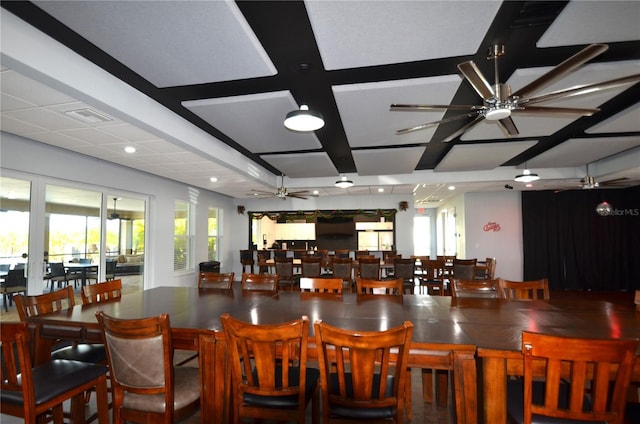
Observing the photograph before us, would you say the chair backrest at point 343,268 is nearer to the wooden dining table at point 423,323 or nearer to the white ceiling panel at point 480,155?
the wooden dining table at point 423,323

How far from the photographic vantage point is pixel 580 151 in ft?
16.9

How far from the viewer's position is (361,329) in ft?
6.10

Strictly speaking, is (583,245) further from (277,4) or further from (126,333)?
(126,333)

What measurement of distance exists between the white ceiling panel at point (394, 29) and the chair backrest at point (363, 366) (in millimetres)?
1799

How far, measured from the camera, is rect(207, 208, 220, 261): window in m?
8.10

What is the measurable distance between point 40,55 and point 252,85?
1497 mm

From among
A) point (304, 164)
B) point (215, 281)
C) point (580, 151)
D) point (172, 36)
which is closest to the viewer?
point (172, 36)

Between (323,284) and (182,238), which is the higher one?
(182,238)

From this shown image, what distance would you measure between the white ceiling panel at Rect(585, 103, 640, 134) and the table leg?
3.62 m

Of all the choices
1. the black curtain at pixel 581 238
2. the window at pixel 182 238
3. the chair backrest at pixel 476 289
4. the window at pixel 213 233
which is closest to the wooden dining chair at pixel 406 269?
the chair backrest at pixel 476 289

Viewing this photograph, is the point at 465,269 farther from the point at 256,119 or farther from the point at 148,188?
the point at 148,188

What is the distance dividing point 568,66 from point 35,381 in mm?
3669

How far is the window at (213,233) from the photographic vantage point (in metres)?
8.10

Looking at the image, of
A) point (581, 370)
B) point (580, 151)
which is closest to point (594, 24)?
point (581, 370)
